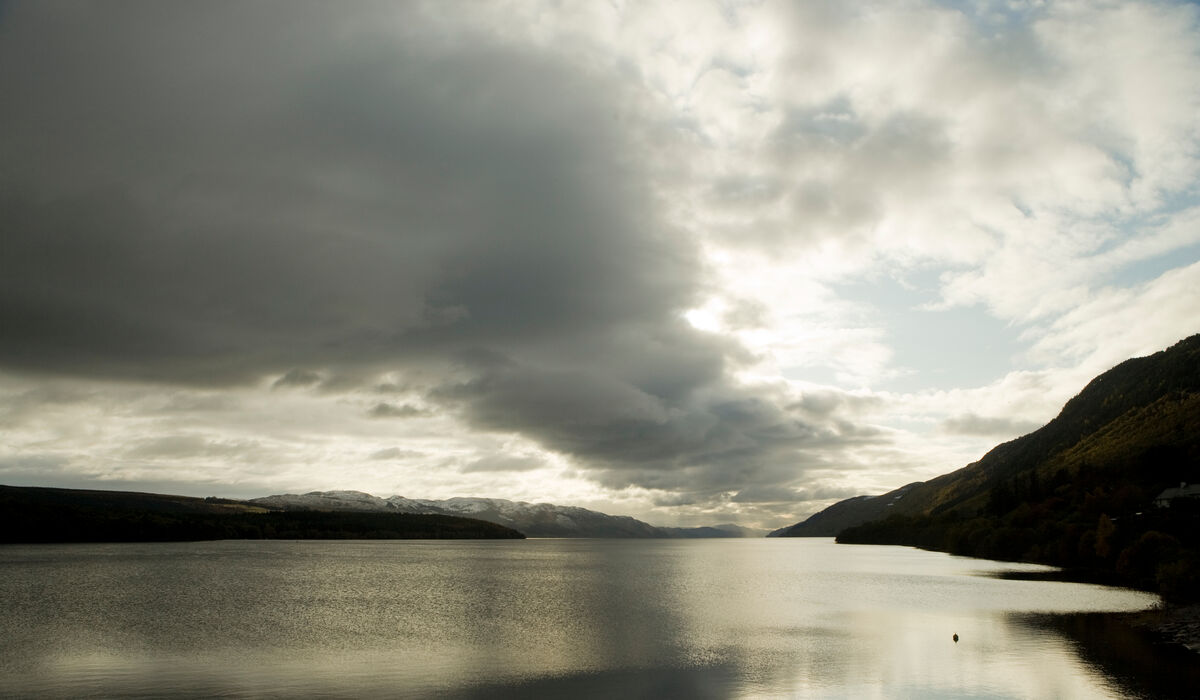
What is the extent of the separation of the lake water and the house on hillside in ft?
202

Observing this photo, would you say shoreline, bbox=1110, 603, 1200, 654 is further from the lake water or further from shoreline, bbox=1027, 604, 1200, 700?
the lake water

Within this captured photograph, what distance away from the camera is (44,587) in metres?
96.8

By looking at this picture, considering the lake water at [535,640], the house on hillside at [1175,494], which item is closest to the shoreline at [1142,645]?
the lake water at [535,640]

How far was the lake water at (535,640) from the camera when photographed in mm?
43594

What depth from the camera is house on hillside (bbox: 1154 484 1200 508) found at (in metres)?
146

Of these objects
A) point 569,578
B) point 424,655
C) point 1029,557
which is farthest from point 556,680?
point 1029,557

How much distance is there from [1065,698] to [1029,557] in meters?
150

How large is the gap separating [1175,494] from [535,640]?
157 metres

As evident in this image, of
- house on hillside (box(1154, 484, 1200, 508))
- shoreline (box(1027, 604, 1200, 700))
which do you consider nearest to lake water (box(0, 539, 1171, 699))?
shoreline (box(1027, 604, 1200, 700))

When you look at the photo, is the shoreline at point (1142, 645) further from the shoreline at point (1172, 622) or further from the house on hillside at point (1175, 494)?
the house on hillside at point (1175, 494)

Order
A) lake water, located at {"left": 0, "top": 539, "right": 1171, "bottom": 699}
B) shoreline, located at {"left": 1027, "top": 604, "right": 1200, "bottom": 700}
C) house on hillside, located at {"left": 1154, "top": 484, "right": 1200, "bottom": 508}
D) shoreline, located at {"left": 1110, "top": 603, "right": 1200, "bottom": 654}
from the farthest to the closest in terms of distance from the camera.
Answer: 1. house on hillside, located at {"left": 1154, "top": 484, "right": 1200, "bottom": 508}
2. shoreline, located at {"left": 1110, "top": 603, "right": 1200, "bottom": 654}
3. lake water, located at {"left": 0, "top": 539, "right": 1171, "bottom": 699}
4. shoreline, located at {"left": 1027, "top": 604, "right": 1200, "bottom": 700}

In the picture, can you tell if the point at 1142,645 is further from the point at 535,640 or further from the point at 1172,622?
the point at 535,640

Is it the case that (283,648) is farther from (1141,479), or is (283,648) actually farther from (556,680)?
(1141,479)

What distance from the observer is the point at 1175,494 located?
503 ft
